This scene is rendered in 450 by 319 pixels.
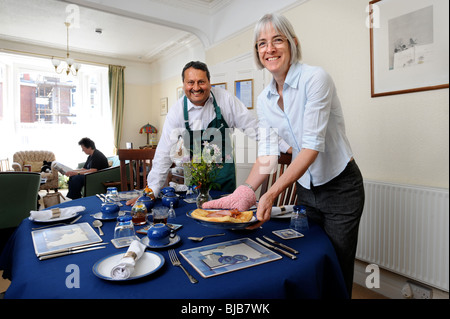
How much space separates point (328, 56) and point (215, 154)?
187 centimetres

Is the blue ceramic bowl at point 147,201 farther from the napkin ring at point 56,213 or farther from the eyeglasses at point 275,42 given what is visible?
the eyeglasses at point 275,42

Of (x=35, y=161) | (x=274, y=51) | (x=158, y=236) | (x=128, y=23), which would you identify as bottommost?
(x=158, y=236)

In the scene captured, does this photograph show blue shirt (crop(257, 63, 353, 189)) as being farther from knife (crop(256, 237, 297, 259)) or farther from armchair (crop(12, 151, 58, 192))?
armchair (crop(12, 151, 58, 192))

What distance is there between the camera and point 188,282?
738 mm

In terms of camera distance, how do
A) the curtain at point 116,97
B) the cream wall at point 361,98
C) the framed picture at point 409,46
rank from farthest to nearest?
the curtain at point 116,97 < the cream wall at point 361,98 < the framed picture at point 409,46

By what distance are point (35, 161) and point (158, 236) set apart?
6781mm

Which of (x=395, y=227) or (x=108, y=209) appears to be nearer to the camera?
(x=108, y=209)

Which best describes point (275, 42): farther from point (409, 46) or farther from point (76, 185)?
point (76, 185)

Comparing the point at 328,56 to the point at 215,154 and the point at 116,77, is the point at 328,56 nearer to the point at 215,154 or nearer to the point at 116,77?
the point at 215,154

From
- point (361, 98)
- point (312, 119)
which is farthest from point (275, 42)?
point (361, 98)

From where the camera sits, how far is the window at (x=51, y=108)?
258 inches

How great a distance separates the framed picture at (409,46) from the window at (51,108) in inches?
265

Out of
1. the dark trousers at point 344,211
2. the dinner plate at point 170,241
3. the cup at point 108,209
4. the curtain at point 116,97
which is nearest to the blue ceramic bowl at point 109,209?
the cup at point 108,209

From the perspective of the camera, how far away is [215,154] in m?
1.37
